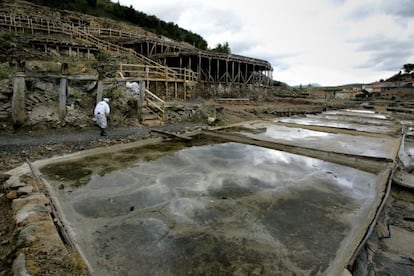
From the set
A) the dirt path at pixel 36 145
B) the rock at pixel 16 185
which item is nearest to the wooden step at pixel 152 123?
the dirt path at pixel 36 145

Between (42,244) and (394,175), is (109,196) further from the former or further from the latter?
(394,175)

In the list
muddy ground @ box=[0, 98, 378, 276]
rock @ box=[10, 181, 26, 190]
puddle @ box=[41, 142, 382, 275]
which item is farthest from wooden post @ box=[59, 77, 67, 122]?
rock @ box=[10, 181, 26, 190]

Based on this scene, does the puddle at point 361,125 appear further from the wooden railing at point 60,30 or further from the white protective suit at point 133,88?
the wooden railing at point 60,30

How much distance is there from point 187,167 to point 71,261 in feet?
11.0

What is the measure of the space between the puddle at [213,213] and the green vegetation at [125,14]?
107 feet

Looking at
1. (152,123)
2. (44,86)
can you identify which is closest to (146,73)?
(152,123)

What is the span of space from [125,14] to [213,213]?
3973 cm

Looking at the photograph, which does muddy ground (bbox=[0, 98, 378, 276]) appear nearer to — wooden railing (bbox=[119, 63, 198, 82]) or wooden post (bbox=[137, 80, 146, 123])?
wooden post (bbox=[137, 80, 146, 123])

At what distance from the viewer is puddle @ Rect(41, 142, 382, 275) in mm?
2531

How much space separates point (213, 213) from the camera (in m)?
3.51

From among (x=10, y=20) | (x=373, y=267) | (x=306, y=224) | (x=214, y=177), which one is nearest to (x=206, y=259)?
(x=306, y=224)

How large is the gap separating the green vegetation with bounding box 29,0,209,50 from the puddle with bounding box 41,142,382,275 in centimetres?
3254

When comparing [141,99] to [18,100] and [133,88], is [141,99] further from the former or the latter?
[18,100]

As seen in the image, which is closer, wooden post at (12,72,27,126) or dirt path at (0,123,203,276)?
dirt path at (0,123,203,276)
